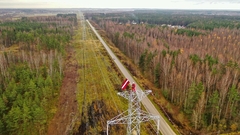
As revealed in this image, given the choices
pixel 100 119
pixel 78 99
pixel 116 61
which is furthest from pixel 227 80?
pixel 116 61

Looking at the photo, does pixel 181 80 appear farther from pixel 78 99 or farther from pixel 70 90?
pixel 70 90

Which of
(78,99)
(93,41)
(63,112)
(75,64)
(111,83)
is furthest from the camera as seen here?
(93,41)

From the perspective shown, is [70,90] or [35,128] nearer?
[35,128]

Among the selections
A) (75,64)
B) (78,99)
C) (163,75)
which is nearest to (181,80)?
(163,75)

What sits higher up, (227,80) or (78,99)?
(227,80)

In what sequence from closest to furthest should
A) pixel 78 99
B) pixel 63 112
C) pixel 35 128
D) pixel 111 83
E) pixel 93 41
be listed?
1. pixel 35 128
2. pixel 63 112
3. pixel 78 99
4. pixel 111 83
5. pixel 93 41

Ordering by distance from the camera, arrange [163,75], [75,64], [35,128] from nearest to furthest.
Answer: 1. [35,128]
2. [163,75]
3. [75,64]

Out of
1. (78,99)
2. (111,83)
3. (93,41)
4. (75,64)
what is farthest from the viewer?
(93,41)

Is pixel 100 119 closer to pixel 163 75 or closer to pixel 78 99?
pixel 78 99

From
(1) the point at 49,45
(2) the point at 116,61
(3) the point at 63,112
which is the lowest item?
(3) the point at 63,112
